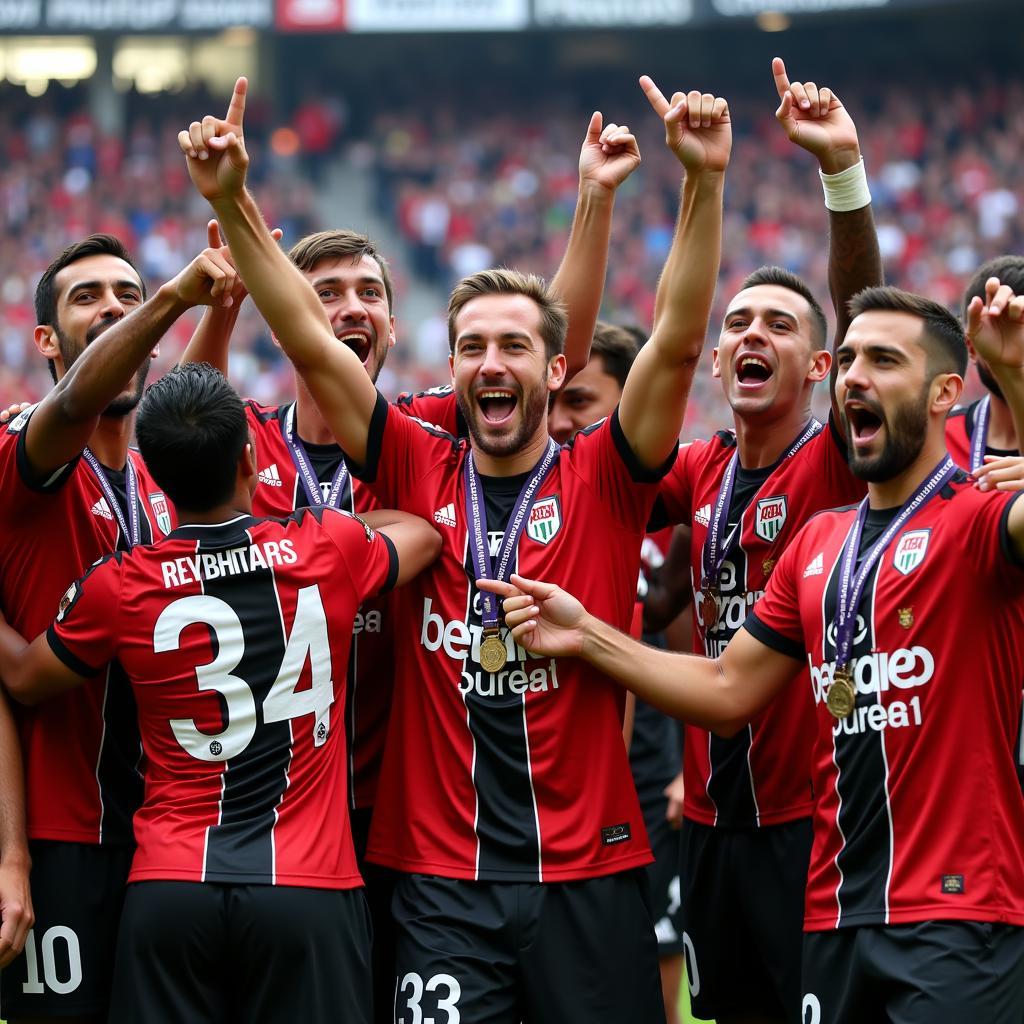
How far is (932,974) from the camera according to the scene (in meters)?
3.94

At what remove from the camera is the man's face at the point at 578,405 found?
666 centimetres

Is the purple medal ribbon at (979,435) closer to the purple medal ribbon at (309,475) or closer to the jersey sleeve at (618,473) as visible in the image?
the jersey sleeve at (618,473)

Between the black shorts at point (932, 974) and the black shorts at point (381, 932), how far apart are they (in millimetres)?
1435

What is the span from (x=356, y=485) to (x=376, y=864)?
127 centimetres

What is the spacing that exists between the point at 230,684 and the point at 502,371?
51.1 inches

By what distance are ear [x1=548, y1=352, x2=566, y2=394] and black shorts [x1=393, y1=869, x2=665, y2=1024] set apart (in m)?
1.57

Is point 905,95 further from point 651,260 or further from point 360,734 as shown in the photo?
point 360,734

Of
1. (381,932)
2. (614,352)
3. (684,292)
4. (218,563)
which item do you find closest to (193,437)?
(218,563)

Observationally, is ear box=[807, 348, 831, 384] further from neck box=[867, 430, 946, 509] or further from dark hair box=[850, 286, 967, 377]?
neck box=[867, 430, 946, 509]

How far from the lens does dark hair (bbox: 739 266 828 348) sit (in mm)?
5461

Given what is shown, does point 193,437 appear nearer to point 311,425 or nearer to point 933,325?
point 311,425

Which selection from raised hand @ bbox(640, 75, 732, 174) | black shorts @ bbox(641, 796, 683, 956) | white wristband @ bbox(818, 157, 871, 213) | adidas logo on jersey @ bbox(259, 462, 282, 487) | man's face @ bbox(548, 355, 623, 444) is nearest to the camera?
raised hand @ bbox(640, 75, 732, 174)

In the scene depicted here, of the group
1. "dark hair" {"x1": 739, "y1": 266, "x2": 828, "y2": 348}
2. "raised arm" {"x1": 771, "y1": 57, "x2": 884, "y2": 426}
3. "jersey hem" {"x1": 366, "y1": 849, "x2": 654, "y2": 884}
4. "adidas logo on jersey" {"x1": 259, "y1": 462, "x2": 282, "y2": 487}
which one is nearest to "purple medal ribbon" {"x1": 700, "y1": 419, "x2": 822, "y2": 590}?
"raised arm" {"x1": 771, "y1": 57, "x2": 884, "y2": 426}

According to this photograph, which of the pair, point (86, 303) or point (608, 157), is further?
point (608, 157)
